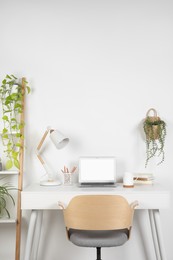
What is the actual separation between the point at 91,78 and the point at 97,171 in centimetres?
86

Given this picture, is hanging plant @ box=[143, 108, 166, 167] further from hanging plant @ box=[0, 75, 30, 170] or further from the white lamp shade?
hanging plant @ box=[0, 75, 30, 170]

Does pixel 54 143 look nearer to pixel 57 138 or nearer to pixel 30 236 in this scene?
pixel 57 138

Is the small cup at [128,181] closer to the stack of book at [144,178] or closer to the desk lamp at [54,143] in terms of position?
the stack of book at [144,178]

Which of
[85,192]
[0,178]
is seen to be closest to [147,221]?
[85,192]

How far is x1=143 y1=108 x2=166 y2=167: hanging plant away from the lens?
3318 mm

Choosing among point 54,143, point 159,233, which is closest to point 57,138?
point 54,143

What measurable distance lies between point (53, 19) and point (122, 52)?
698 mm

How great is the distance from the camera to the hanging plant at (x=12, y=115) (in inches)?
128

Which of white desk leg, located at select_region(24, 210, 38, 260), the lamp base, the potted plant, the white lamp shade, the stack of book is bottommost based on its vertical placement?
white desk leg, located at select_region(24, 210, 38, 260)

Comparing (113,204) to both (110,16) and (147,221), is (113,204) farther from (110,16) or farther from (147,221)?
(110,16)

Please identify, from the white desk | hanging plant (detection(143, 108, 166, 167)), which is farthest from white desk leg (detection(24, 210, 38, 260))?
hanging plant (detection(143, 108, 166, 167))

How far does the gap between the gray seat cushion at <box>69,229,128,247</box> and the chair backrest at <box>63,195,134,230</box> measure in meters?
0.07

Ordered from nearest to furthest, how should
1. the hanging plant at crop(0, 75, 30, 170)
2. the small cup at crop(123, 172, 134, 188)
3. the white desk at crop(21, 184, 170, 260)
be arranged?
the white desk at crop(21, 184, 170, 260) < the small cup at crop(123, 172, 134, 188) < the hanging plant at crop(0, 75, 30, 170)

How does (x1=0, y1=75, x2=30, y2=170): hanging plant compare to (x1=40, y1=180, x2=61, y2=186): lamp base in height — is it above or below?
above
